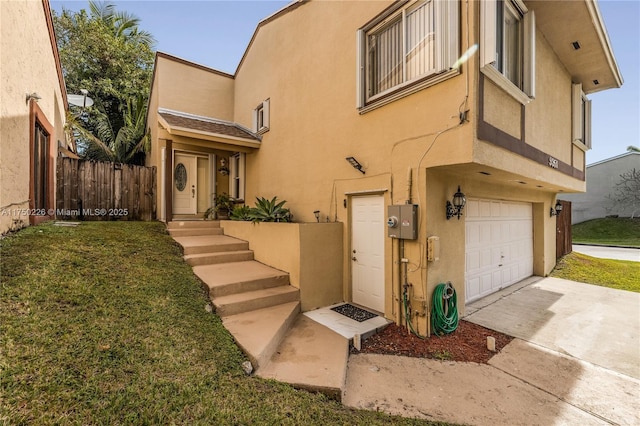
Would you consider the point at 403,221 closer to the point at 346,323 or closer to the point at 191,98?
the point at 346,323

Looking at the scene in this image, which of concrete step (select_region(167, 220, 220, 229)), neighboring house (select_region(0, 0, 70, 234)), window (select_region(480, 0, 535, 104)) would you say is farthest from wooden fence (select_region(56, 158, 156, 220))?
window (select_region(480, 0, 535, 104))

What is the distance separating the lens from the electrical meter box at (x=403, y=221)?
15.2 feet

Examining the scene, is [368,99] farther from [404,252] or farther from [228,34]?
[228,34]

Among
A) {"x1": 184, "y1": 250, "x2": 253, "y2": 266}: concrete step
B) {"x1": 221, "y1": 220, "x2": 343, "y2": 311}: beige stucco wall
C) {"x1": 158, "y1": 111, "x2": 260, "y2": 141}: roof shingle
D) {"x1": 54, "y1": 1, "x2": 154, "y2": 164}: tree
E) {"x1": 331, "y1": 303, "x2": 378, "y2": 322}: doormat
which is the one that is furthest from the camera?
{"x1": 54, "y1": 1, "x2": 154, "y2": 164}: tree

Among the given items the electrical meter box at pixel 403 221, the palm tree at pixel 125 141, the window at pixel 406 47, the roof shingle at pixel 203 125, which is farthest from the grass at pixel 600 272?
the palm tree at pixel 125 141

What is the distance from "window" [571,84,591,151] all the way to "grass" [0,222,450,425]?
Result: 962 cm

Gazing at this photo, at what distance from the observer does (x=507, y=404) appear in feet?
10.4

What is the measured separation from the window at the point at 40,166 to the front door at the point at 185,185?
10.8ft

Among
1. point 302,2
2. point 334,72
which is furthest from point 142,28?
point 334,72

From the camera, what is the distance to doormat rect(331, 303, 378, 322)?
5258 mm

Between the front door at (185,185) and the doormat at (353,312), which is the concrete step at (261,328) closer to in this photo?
the doormat at (353,312)

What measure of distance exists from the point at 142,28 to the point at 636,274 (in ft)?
94.8

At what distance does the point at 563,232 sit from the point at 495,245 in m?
6.46

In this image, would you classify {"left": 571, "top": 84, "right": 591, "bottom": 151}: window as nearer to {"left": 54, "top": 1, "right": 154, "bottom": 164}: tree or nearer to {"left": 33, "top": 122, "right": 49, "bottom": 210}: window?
{"left": 33, "top": 122, "right": 49, "bottom": 210}: window
